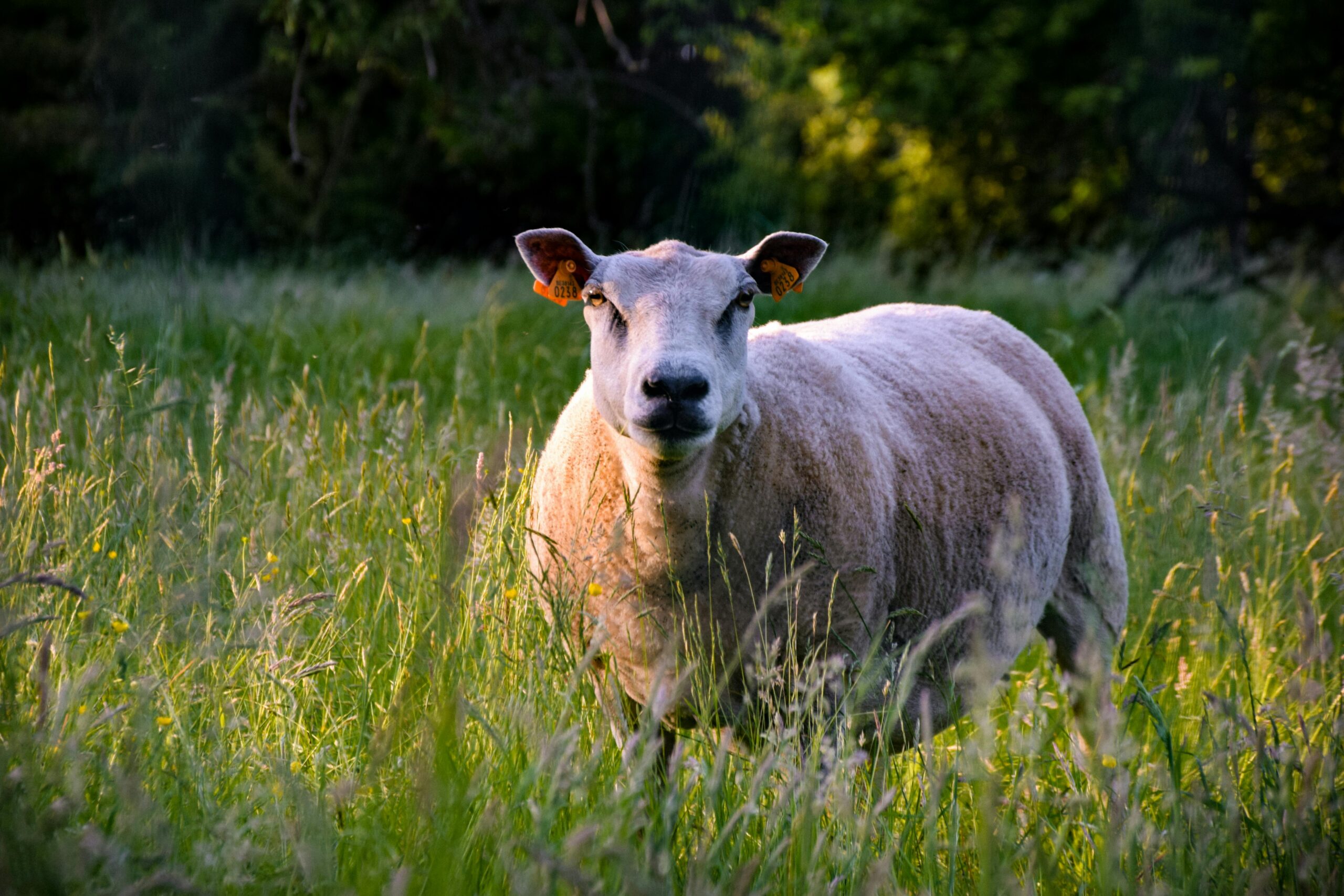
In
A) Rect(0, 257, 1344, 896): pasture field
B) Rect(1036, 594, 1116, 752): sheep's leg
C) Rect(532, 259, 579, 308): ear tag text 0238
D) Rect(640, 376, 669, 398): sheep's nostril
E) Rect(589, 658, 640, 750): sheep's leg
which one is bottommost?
Rect(1036, 594, 1116, 752): sheep's leg

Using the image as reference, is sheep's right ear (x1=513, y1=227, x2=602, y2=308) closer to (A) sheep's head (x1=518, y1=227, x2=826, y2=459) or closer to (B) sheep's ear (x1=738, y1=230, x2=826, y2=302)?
(A) sheep's head (x1=518, y1=227, x2=826, y2=459)

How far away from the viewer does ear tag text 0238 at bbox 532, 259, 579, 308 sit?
3.01m

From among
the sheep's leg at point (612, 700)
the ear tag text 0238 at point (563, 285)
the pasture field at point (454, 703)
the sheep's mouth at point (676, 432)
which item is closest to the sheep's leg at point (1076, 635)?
the pasture field at point (454, 703)

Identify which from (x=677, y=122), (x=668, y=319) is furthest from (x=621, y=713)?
(x=677, y=122)

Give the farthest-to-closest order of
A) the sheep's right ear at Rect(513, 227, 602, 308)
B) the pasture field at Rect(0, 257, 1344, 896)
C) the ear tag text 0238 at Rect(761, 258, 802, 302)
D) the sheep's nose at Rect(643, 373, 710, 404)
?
1. the ear tag text 0238 at Rect(761, 258, 802, 302)
2. the sheep's right ear at Rect(513, 227, 602, 308)
3. the sheep's nose at Rect(643, 373, 710, 404)
4. the pasture field at Rect(0, 257, 1344, 896)

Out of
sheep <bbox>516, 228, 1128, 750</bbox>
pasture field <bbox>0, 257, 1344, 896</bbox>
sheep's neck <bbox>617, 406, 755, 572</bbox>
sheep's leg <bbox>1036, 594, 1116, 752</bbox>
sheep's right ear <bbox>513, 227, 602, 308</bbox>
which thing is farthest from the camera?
sheep's leg <bbox>1036, 594, 1116, 752</bbox>

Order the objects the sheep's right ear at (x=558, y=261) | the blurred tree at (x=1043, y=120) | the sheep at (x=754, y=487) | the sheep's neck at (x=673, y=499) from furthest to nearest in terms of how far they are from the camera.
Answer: the blurred tree at (x=1043, y=120), the sheep's right ear at (x=558, y=261), the sheep's neck at (x=673, y=499), the sheep at (x=754, y=487)

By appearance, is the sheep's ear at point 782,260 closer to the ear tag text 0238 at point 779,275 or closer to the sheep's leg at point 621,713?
the ear tag text 0238 at point 779,275

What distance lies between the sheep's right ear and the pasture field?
45 centimetres

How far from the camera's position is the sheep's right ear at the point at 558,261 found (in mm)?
2924

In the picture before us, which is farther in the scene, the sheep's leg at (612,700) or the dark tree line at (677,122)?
the dark tree line at (677,122)

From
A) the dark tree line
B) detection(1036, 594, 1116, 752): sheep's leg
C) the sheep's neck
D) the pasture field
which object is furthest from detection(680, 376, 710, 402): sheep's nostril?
the dark tree line

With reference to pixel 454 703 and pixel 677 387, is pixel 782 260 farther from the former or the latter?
pixel 454 703

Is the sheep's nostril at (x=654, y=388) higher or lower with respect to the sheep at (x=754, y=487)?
higher
